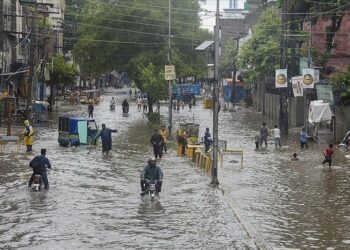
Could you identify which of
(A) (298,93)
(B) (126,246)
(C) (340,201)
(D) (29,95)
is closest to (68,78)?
(D) (29,95)

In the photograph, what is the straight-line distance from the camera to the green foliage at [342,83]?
36500mm

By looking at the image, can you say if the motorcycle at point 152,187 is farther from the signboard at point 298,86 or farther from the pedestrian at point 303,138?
the signboard at point 298,86

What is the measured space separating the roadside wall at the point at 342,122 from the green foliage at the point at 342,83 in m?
0.89

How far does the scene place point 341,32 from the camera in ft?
179

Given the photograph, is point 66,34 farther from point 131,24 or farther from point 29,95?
point 29,95

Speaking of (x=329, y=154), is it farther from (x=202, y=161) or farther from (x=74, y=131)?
(x=74, y=131)

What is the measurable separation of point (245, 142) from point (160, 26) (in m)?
23.1

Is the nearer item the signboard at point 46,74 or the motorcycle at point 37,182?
the motorcycle at point 37,182

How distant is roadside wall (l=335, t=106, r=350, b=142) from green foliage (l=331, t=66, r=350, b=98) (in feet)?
2.92

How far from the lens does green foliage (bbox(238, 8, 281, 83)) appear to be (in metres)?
57.7

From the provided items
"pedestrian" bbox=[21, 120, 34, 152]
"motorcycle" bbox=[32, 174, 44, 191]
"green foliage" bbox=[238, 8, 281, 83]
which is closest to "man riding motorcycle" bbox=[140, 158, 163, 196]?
"motorcycle" bbox=[32, 174, 44, 191]

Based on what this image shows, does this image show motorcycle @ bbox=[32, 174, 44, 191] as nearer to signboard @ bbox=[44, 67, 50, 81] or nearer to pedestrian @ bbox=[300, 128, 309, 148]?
pedestrian @ bbox=[300, 128, 309, 148]

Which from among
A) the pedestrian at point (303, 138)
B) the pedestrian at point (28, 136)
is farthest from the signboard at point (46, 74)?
the pedestrian at point (303, 138)

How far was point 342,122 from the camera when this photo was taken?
1470 inches
